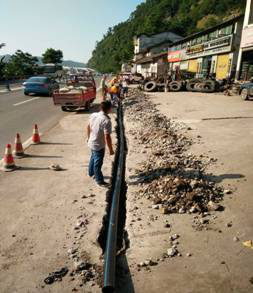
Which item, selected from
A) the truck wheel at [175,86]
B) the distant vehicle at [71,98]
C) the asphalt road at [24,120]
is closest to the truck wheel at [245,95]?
the truck wheel at [175,86]

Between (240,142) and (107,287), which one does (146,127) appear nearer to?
(240,142)

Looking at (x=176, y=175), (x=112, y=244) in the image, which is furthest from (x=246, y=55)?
(x=112, y=244)

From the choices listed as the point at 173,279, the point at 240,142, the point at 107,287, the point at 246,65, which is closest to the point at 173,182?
the point at 173,279

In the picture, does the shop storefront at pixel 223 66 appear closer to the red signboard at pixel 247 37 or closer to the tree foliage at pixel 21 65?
the red signboard at pixel 247 37

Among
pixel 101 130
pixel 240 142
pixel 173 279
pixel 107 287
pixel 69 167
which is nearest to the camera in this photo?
pixel 107 287

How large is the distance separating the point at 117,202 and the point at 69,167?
203 cm

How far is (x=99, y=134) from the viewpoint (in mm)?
5062

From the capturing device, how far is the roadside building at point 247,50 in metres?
22.8

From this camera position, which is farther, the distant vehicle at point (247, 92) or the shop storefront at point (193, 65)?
the shop storefront at point (193, 65)

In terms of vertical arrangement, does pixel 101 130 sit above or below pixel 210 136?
above

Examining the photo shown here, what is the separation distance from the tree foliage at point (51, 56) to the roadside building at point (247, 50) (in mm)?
74932

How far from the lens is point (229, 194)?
4.72 metres

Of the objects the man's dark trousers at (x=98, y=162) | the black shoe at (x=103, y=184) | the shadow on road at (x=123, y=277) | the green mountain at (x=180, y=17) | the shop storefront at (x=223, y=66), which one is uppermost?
the green mountain at (x=180, y=17)

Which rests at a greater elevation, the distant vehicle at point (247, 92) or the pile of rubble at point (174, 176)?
the distant vehicle at point (247, 92)
